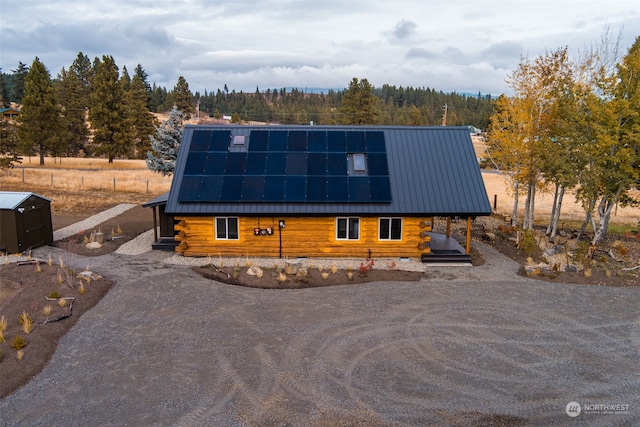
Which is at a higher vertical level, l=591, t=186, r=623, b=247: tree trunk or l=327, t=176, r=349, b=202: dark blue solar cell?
l=327, t=176, r=349, b=202: dark blue solar cell

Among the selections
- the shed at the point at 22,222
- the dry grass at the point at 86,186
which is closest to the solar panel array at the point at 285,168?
the shed at the point at 22,222

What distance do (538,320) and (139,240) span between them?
17.5 meters

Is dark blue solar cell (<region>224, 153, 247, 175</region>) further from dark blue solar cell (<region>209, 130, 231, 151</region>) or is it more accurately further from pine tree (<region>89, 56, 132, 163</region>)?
pine tree (<region>89, 56, 132, 163</region>)

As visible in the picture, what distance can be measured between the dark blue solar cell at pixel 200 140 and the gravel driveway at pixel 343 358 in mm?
7008

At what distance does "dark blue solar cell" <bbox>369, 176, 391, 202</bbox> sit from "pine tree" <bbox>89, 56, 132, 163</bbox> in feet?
126

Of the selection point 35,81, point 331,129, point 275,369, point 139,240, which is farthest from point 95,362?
point 35,81

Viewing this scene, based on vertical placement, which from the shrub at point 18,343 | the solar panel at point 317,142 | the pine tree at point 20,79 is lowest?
the shrub at point 18,343

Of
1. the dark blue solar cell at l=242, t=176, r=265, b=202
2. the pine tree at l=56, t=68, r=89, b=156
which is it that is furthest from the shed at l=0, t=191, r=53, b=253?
the pine tree at l=56, t=68, r=89, b=156

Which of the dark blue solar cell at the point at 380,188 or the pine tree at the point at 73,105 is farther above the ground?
the pine tree at the point at 73,105

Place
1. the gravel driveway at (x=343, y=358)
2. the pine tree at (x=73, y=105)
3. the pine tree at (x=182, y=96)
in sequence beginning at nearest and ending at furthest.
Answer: the gravel driveway at (x=343, y=358), the pine tree at (x=73, y=105), the pine tree at (x=182, y=96)

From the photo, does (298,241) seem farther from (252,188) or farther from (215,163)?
(215,163)

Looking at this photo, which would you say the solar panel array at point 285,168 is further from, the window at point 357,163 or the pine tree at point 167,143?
the pine tree at point 167,143

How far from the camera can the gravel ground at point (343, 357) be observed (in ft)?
32.2

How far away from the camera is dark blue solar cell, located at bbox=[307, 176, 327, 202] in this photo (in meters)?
20.1
